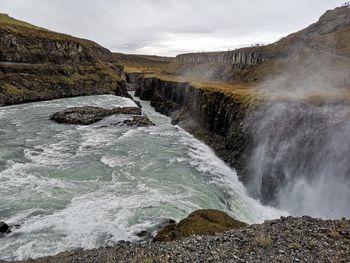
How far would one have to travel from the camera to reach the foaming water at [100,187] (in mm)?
16922

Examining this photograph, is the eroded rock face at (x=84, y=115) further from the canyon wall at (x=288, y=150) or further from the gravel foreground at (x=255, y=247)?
the gravel foreground at (x=255, y=247)

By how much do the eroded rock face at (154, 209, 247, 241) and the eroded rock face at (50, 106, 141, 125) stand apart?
35391mm

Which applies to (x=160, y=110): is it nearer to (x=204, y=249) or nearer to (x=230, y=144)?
(x=230, y=144)

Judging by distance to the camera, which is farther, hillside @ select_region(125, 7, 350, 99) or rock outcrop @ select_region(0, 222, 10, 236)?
hillside @ select_region(125, 7, 350, 99)

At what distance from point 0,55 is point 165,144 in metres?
53.0

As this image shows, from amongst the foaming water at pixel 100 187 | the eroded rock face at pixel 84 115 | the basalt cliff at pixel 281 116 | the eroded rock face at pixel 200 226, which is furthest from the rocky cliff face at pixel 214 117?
the eroded rock face at pixel 200 226

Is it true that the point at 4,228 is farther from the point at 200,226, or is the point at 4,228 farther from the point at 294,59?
the point at 294,59

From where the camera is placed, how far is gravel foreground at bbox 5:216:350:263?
1023 cm

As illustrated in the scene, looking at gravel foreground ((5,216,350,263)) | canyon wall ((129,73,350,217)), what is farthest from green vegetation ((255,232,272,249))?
canyon wall ((129,73,350,217))

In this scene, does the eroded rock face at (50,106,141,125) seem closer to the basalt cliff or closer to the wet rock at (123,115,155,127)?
the wet rock at (123,115,155,127)

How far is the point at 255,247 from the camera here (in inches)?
428

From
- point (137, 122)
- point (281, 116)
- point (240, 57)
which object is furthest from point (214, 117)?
point (240, 57)

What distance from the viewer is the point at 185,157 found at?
31.9 meters

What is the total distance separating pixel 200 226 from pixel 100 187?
11.2m
